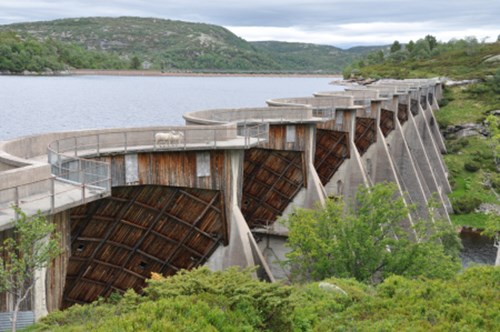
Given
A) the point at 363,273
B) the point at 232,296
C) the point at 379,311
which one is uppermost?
the point at 232,296

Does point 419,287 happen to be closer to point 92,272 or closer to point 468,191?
point 92,272

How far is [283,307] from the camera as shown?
16.1 meters

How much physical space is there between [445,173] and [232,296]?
2437 inches

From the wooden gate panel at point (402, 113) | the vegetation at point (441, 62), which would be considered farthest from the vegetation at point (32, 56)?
the wooden gate panel at point (402, 113)

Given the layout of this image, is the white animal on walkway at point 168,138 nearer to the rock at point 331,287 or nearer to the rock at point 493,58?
the rock at point 331,287

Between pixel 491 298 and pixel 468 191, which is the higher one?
pixel 491 298

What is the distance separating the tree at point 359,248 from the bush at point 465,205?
127ft

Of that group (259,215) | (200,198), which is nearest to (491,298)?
(200,198)

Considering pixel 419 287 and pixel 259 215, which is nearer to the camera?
pixel 419 287

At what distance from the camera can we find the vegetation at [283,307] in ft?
46.3

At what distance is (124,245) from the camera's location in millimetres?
24766

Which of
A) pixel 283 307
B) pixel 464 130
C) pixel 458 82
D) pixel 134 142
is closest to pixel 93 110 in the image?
pixel 464 130

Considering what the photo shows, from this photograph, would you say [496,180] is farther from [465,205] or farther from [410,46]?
[410,46]

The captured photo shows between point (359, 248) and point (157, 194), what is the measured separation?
10.2m
